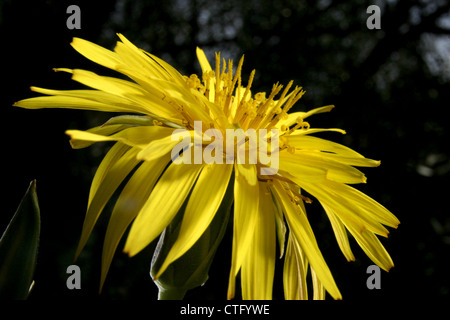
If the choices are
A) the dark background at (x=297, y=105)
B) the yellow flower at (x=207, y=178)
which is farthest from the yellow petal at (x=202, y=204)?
the dark background at (x=297, y=105)

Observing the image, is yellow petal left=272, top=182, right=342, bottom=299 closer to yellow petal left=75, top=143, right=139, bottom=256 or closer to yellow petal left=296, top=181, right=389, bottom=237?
yellow petal left=296, top=181, right=389, bottom=237

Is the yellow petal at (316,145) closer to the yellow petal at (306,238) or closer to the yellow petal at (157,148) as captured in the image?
the yellow petal at (306,238)

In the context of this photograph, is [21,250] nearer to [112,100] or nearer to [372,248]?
[112,100]

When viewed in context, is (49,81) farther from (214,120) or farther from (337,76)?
(214,120)

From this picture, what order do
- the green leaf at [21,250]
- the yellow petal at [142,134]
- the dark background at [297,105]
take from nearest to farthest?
1. the green leaf at [21,250]
2. the yellow petal at [142,134]
3. the dark background at [297,105]

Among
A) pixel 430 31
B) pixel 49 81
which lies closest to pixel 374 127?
pixel 430 31

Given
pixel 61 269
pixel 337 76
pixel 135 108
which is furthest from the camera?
pixel 337 76

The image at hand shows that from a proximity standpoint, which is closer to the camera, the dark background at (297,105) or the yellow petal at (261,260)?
the yellow petal at (261,260)
